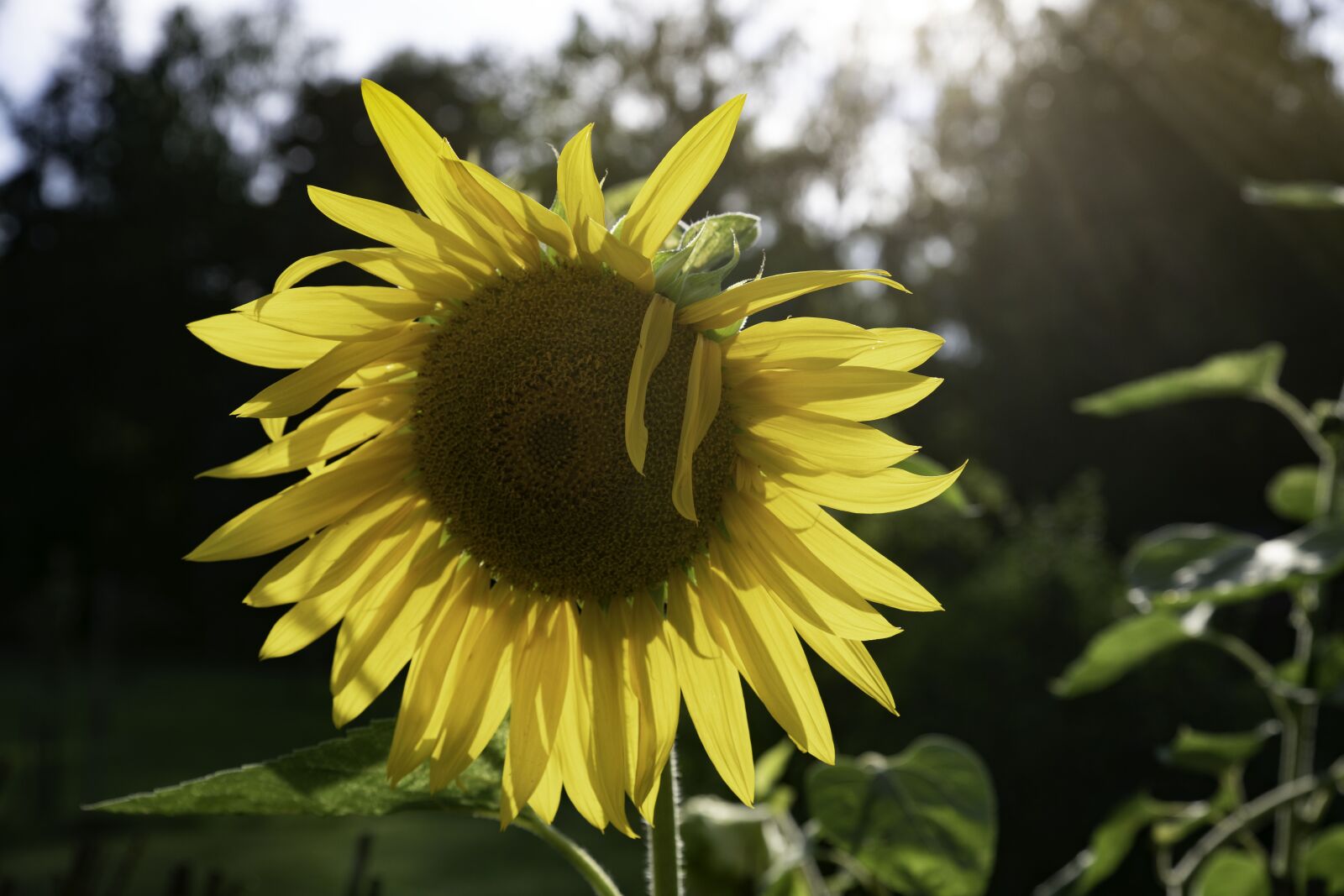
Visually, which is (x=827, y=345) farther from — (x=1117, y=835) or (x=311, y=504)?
(x=1117, y=835)

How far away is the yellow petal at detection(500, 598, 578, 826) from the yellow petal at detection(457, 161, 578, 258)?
0.32 meters

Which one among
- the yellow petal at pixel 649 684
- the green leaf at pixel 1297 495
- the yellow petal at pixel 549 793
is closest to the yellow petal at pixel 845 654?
the yellow petal at pixel 649 684

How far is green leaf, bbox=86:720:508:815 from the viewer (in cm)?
77

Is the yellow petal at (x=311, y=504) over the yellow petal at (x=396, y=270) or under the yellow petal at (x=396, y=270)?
under

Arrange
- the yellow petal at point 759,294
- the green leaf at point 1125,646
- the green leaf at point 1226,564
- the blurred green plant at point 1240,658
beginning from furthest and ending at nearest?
the green leaf at point 1125,646 < the blurred green plant at point 1240,658 < the green leaf at point 1226,564 < the yellow petal at point 759,294

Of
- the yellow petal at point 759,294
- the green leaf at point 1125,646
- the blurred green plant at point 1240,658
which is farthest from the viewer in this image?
the green leaf at point 1125,646

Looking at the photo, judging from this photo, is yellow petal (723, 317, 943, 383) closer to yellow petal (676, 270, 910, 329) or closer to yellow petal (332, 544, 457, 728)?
yellow petal (676, 270, 910, 329)

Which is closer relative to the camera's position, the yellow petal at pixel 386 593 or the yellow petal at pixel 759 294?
the yellow petal at pixel 759 294

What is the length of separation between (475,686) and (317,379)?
10.7 inches

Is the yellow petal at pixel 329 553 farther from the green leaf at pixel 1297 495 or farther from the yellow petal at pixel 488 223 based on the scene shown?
the green leaf at pixel 1297 495

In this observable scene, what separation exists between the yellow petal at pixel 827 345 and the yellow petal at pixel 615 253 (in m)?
0.08

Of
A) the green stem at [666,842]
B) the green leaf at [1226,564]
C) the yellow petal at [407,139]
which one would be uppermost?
the yellow petal at [407,139]

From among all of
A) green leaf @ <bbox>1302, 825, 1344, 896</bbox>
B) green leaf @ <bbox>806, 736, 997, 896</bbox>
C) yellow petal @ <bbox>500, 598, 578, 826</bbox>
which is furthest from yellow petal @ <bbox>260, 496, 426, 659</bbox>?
green leaf @ <bbox>1302, 825, 1344, 896</bbox>

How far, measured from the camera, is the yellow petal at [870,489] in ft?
2.64
